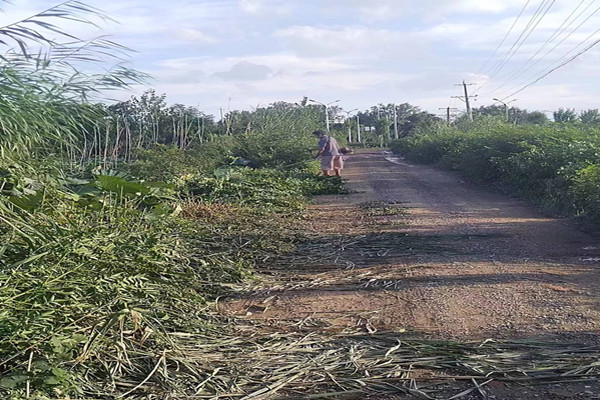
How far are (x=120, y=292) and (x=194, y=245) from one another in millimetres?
2748

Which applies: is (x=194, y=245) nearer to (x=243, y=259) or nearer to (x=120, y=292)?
(x=243, y=259)

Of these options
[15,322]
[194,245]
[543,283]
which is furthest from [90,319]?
[543,283]

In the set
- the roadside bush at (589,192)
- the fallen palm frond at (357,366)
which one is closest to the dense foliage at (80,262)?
the fallen palm frond at (357,366)

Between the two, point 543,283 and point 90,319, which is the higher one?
point 90,319

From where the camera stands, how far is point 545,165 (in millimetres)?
13008

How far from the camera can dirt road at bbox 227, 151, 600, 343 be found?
188 inches

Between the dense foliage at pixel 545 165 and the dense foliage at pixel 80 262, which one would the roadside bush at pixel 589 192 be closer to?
the dense foliage at pixel 545 165

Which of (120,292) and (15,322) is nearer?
(15,322)

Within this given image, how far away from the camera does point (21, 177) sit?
4.43 metres

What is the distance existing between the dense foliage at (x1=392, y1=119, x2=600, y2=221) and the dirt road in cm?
58

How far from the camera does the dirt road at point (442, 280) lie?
15.7ft

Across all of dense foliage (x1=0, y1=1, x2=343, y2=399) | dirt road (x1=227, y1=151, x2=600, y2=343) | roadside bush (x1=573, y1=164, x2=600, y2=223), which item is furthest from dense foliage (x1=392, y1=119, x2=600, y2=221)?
dense foliage (x1=0, y1=1, x2=343, y2=399)

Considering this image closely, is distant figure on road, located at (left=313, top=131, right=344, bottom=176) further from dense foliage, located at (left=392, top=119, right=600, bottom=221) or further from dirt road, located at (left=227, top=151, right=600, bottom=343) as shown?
dirt road, located at (left=227, top=151, right=600, bottom=343)

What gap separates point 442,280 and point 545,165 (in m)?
7.84
